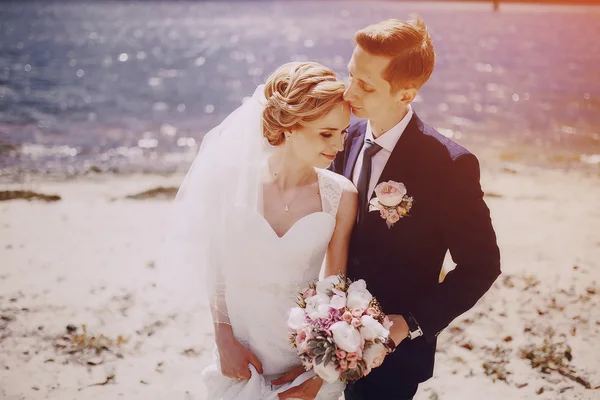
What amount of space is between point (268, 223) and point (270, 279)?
32cm

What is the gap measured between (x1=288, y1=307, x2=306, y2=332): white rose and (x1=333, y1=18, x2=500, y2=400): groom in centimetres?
54

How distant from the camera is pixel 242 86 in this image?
1162 inches

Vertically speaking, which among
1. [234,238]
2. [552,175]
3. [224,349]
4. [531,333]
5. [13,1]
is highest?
[234,238]

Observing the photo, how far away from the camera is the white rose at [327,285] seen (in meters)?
2.94

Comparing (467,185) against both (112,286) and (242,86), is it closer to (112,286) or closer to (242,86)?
(112,286)

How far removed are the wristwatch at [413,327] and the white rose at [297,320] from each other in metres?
0.63

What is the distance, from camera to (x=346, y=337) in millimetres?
2709

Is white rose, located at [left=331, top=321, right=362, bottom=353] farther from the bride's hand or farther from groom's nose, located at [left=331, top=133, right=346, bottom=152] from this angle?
groom's nose, located at [left=331, top=133, right=346, bottom=152]

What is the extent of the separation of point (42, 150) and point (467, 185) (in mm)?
15702

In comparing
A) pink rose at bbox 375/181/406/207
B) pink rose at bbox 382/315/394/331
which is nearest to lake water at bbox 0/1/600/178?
pink rose at bbox 375/181/406/207

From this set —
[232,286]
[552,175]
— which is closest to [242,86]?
[552,175]

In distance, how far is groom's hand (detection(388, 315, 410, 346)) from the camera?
3072mm

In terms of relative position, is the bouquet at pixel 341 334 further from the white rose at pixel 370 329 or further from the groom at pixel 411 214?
the groom at pixel 411 214

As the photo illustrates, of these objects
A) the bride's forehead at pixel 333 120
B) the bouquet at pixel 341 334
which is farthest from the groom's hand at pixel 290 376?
the bride's forehead at pixel 333 120
